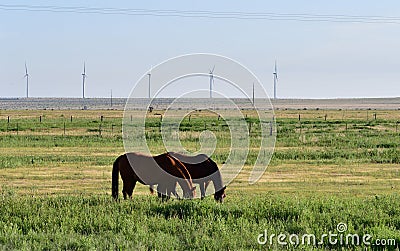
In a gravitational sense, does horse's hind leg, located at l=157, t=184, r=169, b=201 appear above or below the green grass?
above

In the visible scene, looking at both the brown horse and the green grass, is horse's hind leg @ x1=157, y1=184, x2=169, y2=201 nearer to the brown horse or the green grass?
the brown horse

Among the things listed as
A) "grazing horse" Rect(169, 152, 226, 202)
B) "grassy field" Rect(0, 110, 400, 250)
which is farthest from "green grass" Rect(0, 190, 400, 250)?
"grazing horse" Rect(169, 152, 226, 202)

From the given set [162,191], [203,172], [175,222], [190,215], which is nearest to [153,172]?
[162,191]

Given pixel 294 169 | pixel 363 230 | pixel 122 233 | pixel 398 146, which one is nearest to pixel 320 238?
pixel 363 230

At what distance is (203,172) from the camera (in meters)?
16.0

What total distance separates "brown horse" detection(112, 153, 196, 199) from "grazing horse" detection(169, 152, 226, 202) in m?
0.21

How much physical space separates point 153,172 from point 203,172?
1.14 m

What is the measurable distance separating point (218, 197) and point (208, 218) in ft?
10.2

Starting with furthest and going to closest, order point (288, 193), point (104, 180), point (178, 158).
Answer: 1. point (104, 180)
2. point (288, 193)
3. point (178, 158)

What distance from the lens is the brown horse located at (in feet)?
51.6

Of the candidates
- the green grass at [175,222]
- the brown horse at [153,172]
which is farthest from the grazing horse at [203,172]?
the green grass at [175,222]

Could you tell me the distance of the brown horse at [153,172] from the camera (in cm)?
1574

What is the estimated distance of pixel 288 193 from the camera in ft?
67.6

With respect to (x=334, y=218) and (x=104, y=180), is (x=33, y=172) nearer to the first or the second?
(x=104, y=180)
